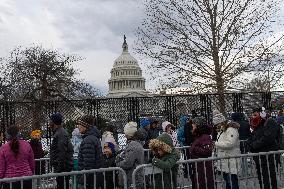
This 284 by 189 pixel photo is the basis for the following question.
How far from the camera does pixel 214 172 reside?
715 cm

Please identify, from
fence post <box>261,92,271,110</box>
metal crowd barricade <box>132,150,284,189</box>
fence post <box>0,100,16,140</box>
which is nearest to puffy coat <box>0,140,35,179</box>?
metal crowd barricade <box>132,150,284,189</box>

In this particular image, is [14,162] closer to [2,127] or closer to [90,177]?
[90,177]

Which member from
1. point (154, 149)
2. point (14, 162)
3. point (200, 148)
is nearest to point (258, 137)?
point (200, 148)

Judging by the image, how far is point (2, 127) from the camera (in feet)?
58.8

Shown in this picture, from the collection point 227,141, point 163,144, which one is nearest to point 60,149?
point 163,144

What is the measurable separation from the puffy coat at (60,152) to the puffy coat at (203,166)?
2.18 m

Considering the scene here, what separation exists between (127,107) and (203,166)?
40.7 feet

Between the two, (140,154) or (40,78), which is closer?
(140,154)

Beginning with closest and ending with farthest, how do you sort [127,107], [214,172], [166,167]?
[166,167] < [214,172] < [127,107]

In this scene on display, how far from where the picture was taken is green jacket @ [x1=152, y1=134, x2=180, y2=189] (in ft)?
20.4

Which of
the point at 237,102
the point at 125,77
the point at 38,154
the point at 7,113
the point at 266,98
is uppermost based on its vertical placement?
the point at 125,77

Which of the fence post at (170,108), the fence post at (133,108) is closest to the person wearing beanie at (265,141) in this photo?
the fence post at (133,108)

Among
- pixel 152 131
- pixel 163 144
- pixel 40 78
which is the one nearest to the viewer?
pixel 163 144

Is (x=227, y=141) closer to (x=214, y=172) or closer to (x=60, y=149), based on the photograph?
(x=214, y=172)
